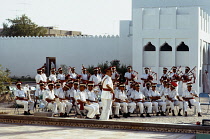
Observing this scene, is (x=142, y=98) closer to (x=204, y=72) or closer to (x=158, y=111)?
(x=158, y=111)

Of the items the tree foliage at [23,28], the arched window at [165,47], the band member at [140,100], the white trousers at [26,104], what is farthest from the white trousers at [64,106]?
Result: the tree foliage at [23,28]

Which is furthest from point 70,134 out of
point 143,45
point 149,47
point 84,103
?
point 149,47

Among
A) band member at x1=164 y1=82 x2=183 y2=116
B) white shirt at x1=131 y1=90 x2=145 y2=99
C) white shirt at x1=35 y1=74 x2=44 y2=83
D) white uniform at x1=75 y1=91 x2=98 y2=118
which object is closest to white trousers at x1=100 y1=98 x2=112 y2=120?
white uniform at x1=75 y1=91 x2=98 y2=118

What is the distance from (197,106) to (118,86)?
3.02 m

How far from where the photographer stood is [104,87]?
47.2 ft

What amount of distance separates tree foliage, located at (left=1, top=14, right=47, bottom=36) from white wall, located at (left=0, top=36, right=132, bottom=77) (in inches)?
929

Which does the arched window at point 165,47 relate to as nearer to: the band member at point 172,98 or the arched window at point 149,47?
the arched window at point 149,47

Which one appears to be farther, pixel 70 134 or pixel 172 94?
pixel 172 94

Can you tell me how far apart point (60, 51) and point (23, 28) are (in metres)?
27.7

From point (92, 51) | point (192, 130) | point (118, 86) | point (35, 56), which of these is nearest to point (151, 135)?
point (192, 130)

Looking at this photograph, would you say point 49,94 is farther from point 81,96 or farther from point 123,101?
point 123,101

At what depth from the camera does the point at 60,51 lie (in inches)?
1292

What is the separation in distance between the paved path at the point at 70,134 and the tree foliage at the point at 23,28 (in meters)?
47.0

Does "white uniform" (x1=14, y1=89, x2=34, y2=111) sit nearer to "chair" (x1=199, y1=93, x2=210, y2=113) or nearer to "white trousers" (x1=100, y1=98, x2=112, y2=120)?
"white trousers" (x1=100, y1=98, x2=112, y2=120)
